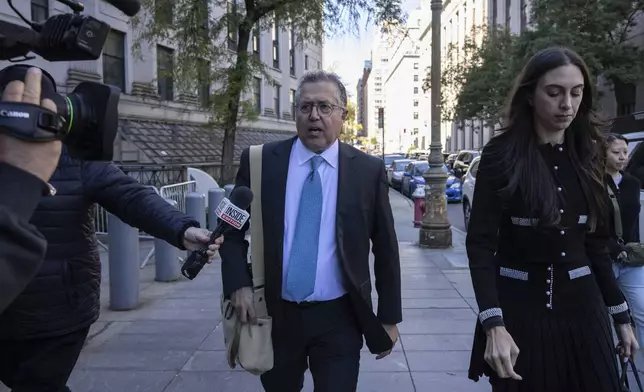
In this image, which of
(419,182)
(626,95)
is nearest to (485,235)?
(419,182)

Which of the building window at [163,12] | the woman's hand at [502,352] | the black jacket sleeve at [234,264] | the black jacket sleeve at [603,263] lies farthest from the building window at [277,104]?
the woman's hand at [502,352]

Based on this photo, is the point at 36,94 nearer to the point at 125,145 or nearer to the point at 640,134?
the point at 640,134

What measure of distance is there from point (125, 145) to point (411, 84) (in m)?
105

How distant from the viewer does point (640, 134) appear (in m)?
8.49

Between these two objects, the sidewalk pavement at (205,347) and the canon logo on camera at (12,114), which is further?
the sidewalk pavement at (205,347)

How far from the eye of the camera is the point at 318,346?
2742 millimetres

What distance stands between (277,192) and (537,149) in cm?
125

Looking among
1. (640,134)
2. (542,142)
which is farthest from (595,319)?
(640,134)

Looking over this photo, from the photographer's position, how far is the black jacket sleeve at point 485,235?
93.7 inches

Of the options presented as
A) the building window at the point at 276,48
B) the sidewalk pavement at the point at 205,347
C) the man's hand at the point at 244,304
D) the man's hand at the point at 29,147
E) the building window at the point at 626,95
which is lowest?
the sidewalk pavement at the point at 205,347

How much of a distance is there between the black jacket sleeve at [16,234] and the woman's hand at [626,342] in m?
2.50

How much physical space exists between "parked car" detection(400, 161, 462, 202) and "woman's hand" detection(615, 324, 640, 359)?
16.2 meters

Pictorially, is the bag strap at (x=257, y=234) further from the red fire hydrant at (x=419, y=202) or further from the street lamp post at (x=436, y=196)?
the red fire hydrant at (x=419, y=202)

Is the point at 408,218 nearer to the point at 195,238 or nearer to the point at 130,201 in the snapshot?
the point at 130,201
